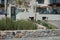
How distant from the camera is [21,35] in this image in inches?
523

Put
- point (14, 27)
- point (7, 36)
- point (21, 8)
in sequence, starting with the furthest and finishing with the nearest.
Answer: point (21, 8) → point (14, 27) → point (7, 36)

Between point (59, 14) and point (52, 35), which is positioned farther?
point (59, 14)

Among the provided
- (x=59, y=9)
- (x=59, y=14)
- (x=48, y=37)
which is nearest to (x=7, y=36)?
(x=48, y=37)

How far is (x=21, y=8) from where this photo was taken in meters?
42.6

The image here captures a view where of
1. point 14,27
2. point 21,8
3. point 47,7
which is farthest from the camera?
point 47,7

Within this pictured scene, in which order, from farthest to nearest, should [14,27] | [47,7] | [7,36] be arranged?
[47,7]
[14,27]
[7,36]

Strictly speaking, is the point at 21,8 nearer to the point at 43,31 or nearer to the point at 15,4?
the point at 15,4

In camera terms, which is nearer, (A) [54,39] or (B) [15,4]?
(A) [54,39]

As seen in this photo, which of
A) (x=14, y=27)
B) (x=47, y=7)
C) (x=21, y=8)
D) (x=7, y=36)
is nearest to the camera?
(x=7, y=36)

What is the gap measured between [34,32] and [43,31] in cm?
61

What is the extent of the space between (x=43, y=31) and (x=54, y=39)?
917 mm

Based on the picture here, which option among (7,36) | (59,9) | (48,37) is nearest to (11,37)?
(7,36)

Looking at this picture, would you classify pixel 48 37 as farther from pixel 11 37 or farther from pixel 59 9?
pixel 59 9

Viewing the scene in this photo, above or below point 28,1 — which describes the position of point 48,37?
below
